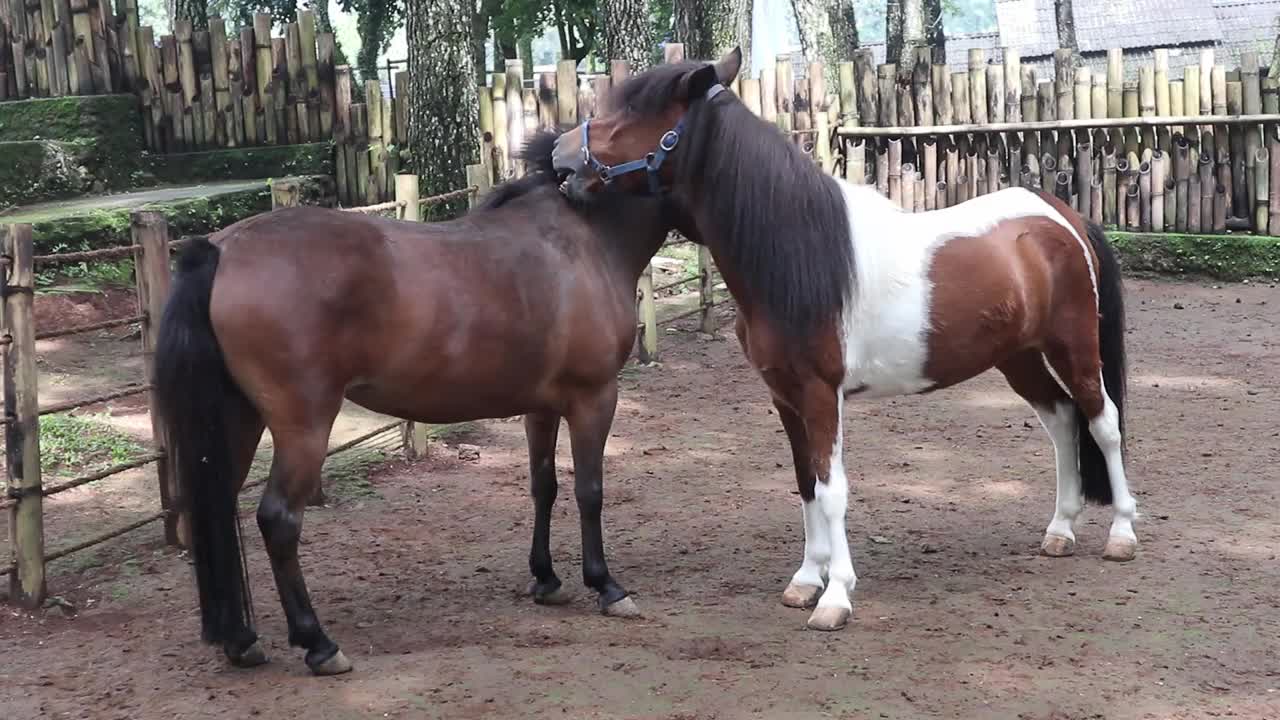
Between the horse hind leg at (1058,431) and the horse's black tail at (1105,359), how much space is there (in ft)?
0.15

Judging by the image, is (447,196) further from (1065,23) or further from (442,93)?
(1065,23)

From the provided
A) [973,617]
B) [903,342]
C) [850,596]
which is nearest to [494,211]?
[903,342]

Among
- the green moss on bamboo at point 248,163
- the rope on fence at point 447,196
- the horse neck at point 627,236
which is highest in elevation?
the green moss on bamboo at point 248,163

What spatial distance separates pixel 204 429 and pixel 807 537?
2.13 metres

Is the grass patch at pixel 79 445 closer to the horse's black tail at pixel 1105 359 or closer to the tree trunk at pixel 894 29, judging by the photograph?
the horse's black tail at pixel 1105 359

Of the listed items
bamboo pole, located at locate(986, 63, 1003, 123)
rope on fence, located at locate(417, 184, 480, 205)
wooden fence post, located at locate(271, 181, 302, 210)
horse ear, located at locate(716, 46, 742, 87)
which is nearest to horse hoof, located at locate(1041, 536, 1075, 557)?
horse ear, located at locate(716, 46, 742, 87)

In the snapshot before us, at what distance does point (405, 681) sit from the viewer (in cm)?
379

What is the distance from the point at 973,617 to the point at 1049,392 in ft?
3.95

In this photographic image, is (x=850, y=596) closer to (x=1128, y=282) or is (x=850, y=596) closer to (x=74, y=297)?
(x=74, y=297)

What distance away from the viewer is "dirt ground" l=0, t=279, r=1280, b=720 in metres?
3.64

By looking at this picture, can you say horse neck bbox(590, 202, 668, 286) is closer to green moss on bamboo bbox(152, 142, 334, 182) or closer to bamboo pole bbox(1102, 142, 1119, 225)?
green moss on bamboo bbox(152, 142, 334, 182)

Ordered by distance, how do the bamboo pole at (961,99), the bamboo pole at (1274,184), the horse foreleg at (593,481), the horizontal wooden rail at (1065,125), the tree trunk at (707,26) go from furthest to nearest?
the tree trunk at (707,26), the bamboo pole at (961,99), the horizontal wooden rail at (1065,125), the bamboo pole at (1274,184), the horse foreleg at (593,481)

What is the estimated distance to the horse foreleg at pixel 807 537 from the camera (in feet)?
14.7

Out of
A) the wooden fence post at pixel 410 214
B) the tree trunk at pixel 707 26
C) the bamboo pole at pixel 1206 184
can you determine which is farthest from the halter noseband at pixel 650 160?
the tree trunk at pixel 707 26
